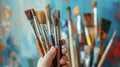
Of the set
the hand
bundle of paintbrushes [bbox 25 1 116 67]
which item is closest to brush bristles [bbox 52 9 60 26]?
bundle of paintbrushes [bbox 25 1 116 67]

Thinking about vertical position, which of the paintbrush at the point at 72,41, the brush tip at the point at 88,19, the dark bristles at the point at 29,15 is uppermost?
the dark bristles at the point at 29,15

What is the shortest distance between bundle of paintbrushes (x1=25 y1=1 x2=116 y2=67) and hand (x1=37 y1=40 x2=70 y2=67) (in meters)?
0.01

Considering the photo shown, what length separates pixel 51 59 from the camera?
3.53ft

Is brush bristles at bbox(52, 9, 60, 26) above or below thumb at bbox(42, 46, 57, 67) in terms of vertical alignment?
above

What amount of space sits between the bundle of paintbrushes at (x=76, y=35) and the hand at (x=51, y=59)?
0.01 metres

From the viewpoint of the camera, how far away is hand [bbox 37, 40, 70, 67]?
3.43ft

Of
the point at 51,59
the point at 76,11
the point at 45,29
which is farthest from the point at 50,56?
the point at 76,11

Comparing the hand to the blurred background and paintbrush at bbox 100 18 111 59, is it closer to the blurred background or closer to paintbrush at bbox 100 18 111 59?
the blurred background

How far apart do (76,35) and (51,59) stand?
0.16 m

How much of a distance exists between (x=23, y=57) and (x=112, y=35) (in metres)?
0.44

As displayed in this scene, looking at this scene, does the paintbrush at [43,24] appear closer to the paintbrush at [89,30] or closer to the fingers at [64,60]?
the fingers at [64,60]

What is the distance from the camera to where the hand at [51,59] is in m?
1.05

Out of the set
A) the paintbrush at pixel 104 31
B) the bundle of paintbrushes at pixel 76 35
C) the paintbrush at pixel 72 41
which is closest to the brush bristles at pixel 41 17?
the bundle of paintbrushes at pixel 76 35

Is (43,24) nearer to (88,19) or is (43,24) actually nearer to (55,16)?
(55,16)
